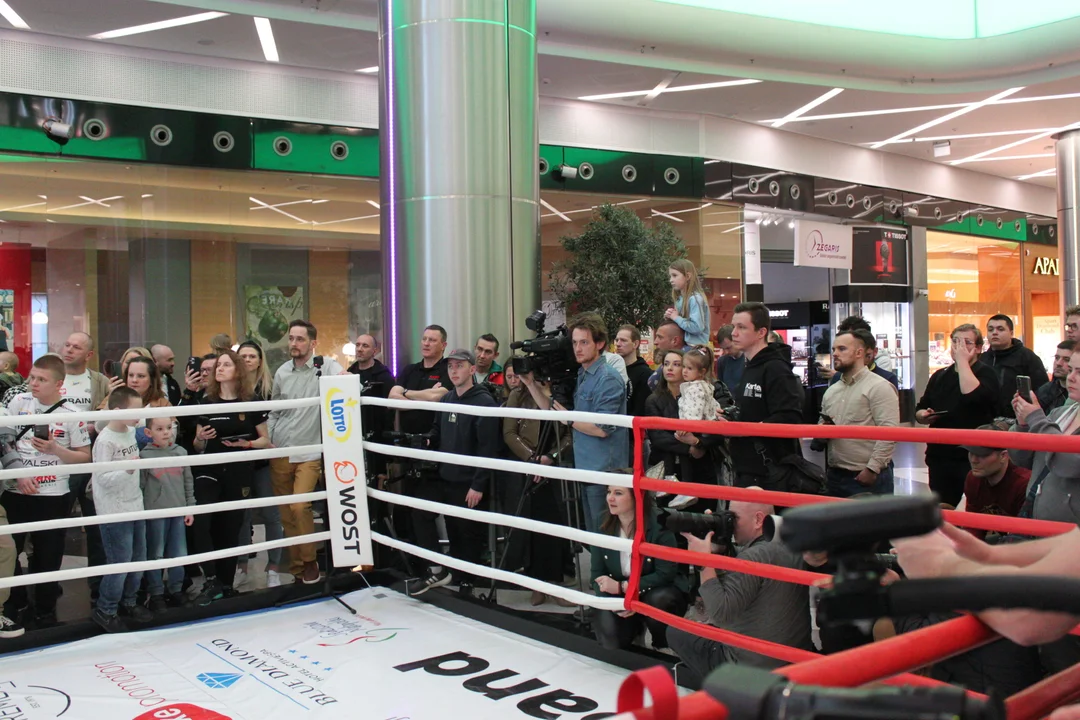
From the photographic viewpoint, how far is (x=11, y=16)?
27.5 ft

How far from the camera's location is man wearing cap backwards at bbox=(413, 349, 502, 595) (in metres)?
4.90

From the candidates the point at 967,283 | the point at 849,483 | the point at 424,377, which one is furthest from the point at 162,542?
the point at 967,283

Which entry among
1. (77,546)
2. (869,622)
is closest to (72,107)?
(77,546)

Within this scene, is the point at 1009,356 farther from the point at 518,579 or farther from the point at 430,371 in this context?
the point at 518,579

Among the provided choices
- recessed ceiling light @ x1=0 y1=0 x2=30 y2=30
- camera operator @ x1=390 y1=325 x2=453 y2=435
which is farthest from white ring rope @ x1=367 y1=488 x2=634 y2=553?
recessed ceiling light @ x1=0 y1=0 x2=30 y2=30

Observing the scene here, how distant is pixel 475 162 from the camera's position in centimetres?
666

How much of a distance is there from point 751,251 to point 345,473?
392 inches

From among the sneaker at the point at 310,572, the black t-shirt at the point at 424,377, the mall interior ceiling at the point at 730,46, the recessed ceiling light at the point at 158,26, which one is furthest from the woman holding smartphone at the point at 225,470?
the recessed ceiling light at the point at 158,26

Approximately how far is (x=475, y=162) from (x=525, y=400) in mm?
2102

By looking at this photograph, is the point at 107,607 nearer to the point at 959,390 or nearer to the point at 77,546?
the point at 77,546

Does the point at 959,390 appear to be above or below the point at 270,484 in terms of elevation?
above

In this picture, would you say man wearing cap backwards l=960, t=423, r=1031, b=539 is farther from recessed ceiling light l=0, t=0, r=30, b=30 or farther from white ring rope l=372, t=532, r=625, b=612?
recessed ceiling light l=0, t=0, r=30, b=30

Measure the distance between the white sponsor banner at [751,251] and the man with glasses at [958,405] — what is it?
801 centimetres

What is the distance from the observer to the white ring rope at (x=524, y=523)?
3.50 metres
